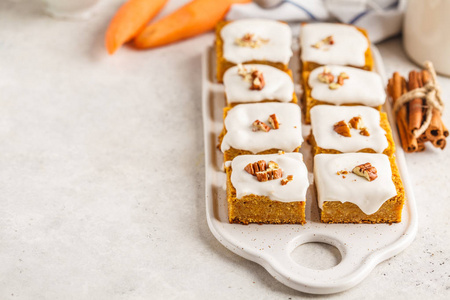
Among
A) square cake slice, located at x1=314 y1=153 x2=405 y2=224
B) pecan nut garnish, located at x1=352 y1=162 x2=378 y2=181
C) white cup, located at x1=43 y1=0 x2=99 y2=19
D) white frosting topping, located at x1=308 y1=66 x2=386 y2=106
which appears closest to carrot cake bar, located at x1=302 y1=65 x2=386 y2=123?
white frosting topping, located at x1=308 y1=66 x2=386 y2=106

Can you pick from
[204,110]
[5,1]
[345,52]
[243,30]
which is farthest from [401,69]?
[5,1]

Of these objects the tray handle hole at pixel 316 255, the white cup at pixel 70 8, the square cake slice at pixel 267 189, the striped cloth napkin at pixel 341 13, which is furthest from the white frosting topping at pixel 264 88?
the white cup at pixel 70 8

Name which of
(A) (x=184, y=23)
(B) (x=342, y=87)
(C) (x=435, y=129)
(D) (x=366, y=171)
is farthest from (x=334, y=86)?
(A) (x=184, y=23)

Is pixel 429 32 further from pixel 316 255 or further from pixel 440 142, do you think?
pixel 316 255

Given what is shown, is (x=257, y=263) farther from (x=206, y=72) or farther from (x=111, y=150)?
(x=206, y=72)

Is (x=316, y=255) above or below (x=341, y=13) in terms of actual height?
below

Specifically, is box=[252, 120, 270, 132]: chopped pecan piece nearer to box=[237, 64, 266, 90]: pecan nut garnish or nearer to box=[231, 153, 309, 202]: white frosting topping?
box=[231, 153, 309, 202]: white frosting topping

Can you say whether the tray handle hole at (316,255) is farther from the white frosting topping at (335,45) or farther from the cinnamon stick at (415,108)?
the white frosting topping at (335,45)
